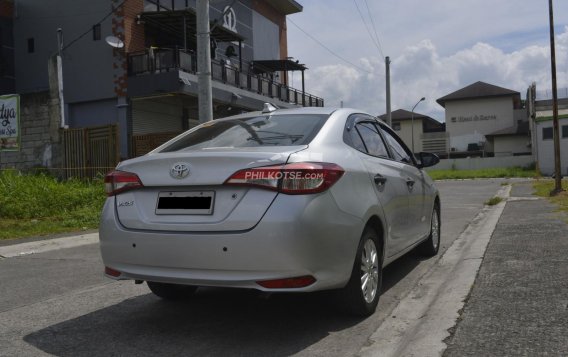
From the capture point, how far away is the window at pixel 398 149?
218 inches

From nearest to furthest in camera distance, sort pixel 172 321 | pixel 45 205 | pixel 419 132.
Result: 1. pixel 172 321
2. pixel 45 205
3. pixel 419 132

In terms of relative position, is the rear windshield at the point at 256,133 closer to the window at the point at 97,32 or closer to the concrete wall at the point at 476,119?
the window at the point at 97,32

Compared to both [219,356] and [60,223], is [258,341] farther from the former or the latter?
[60,223]

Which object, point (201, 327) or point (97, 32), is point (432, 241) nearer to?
point (201, 327)

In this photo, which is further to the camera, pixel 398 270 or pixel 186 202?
pixel 398 270

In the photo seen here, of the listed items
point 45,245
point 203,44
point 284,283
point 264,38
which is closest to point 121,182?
point 284,283

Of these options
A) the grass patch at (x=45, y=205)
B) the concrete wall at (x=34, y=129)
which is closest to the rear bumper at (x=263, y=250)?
the grass patch at (x=45, y=205)

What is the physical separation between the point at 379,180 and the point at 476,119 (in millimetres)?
63022

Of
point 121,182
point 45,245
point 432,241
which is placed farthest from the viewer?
point 45,245

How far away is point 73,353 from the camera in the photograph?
11.8ft

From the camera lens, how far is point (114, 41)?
20250mm

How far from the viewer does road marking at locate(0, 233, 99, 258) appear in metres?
8.02

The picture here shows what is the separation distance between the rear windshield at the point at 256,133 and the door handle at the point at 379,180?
0.63m

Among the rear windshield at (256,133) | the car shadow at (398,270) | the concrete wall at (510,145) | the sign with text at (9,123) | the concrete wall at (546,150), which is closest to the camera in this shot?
the rear windshield at (256,133)
